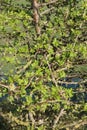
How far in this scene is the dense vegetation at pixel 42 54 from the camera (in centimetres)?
1088

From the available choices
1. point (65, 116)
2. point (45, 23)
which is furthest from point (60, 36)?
point (65, 116)

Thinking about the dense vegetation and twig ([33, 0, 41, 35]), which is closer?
the dense vegetation

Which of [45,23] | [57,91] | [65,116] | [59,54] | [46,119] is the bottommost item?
[65,116]

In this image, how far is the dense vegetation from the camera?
→ 10.9 metres

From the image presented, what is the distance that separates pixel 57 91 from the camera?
10539 millimetres

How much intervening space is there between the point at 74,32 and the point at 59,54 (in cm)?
91

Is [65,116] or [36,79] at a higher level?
[36,79]

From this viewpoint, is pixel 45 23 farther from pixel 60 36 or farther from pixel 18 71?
pixel 18 71

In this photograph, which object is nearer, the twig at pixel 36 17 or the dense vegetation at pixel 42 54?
the dense vegetation at pixel 42 54

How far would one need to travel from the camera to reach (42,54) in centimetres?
1137

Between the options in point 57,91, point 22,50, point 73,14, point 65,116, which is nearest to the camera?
point 57,91

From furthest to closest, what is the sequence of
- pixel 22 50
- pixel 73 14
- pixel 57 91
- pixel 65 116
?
pixel 65 116 < pixel 73 14 < pixel 22 50 < pixel 57 91

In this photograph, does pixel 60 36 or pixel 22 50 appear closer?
pixel 22 50

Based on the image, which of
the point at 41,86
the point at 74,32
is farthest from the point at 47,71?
the point at 74,32
